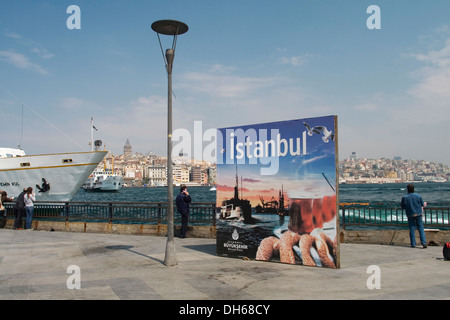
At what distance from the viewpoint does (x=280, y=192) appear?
9.25 metres

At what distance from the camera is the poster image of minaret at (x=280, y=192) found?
848 centimetres

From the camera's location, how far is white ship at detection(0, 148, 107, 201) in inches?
1243

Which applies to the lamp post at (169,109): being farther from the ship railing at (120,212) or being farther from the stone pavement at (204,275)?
the ship railing at (120,212)

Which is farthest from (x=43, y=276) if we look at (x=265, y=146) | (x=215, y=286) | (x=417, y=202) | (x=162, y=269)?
(x=417, y=202)

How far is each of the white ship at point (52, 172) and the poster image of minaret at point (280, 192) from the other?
958 inches

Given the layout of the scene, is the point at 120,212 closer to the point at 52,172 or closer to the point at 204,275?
the point at 204,275

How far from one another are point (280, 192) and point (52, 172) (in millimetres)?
27589

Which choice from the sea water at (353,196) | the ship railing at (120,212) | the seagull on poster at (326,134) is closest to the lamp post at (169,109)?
the seagull on poster at (326,134)

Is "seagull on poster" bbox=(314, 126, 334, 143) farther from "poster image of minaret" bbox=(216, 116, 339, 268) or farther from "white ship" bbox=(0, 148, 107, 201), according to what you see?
"white ship" bbox=(0, 148, 107, 201)

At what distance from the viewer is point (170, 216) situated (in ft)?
30.2

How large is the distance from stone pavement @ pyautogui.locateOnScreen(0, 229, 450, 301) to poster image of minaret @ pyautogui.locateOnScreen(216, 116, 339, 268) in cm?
38

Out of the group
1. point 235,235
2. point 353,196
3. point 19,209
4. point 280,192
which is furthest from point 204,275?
point 353,196

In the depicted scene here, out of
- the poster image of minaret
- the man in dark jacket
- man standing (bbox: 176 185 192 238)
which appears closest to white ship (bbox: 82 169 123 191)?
the man in dark jacket

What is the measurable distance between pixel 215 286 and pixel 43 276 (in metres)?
3.83
